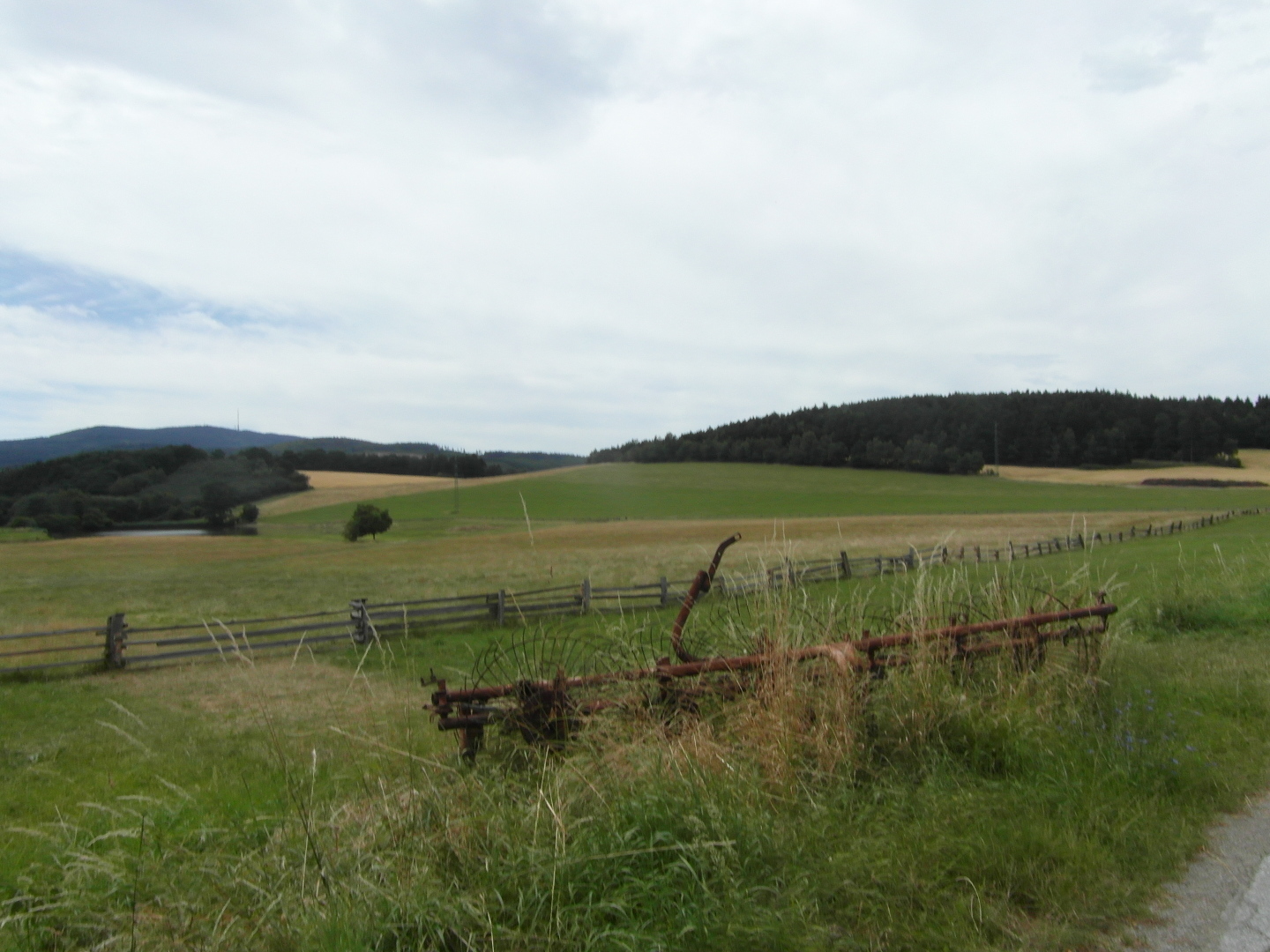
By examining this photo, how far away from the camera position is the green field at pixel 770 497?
57.9 m

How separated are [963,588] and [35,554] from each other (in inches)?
1759

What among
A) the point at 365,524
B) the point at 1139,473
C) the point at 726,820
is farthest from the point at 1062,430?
the point at 726,820

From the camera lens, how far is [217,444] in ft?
265

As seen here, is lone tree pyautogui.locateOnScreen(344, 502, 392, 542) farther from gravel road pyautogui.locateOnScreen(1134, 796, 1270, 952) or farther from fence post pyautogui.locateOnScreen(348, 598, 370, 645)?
gravel road pyautogui.locateOnScreen(1134, 796, 1270, 952)

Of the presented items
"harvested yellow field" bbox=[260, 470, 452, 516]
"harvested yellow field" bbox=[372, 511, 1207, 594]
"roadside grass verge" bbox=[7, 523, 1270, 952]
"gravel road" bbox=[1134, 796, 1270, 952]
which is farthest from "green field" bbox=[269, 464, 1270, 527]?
"gravel road" bbox=[1134, 796, 1270, 952]

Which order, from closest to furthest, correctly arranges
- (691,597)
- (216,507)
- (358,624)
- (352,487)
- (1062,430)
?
(691,597)
(358,624)
(216,507)
(1062,430)
(352,487)

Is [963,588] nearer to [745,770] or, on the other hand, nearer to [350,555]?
[745,770]

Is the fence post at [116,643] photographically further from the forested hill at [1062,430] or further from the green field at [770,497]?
the forested hill at [1062,430]

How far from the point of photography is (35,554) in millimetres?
38031

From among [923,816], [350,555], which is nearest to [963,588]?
[923,816]

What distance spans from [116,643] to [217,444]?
74184 mm

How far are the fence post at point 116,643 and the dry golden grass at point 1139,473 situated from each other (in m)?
68.5

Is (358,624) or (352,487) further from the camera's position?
(352,487)

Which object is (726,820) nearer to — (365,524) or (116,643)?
(116,643)
